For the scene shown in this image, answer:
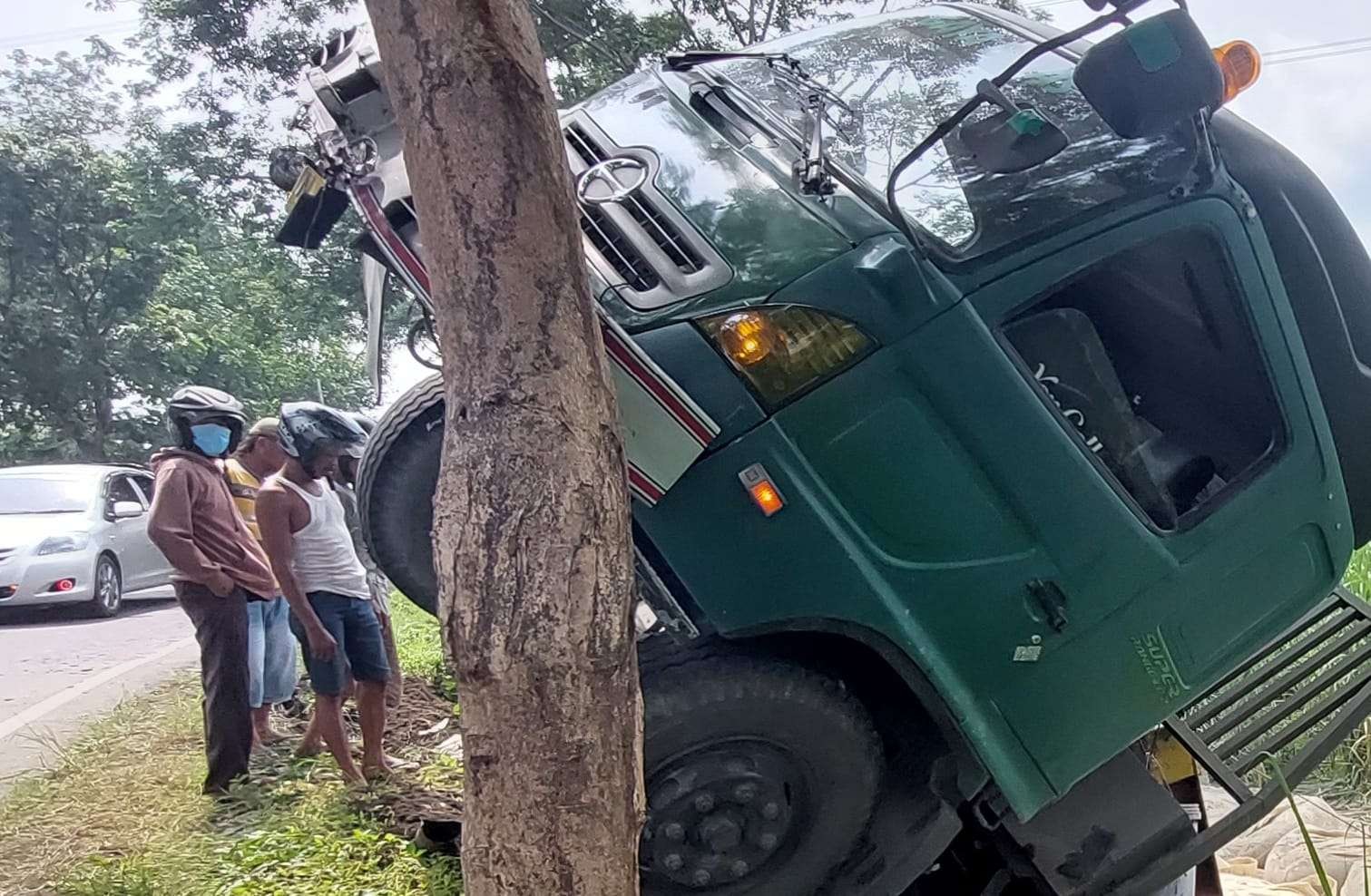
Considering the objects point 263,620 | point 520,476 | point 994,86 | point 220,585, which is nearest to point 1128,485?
point 994,86

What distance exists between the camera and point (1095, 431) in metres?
2.56

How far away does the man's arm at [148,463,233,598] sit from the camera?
3.54m

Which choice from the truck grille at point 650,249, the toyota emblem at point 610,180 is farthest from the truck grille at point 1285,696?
the toyota emblem at point 610,180

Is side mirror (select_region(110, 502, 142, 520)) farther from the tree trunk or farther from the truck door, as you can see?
the tree trunk

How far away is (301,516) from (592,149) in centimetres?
179

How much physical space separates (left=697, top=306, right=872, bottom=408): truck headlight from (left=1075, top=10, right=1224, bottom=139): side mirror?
Answer: 2.25 feet

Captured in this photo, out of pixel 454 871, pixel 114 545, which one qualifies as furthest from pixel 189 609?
pixel 114 545

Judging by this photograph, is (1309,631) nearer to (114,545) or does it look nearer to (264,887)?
(264,887)

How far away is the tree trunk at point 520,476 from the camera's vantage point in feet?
4.32

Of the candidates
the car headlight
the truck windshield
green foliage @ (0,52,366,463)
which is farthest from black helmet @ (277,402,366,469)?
green foliage @ (0,52,366,463)

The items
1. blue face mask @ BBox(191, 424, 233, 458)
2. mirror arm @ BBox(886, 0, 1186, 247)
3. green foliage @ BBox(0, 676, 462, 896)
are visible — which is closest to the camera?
mirror arm @ BBox(886, 0, 1186, 247)

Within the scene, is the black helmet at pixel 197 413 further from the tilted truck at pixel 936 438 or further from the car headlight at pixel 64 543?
the car headlight at pixel 64 543

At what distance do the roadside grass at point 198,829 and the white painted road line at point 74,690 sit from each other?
31.2 inches

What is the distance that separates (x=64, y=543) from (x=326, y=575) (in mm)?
4978
